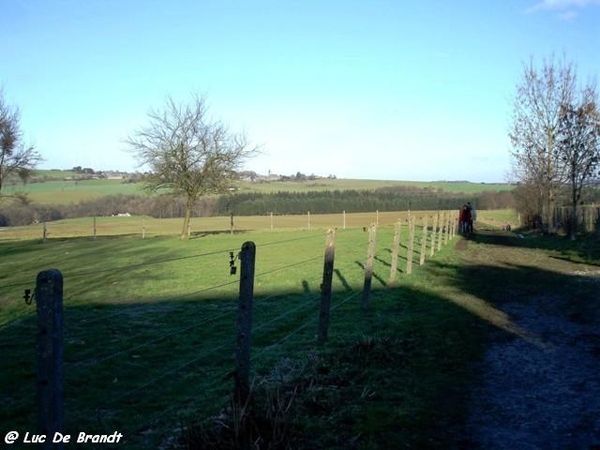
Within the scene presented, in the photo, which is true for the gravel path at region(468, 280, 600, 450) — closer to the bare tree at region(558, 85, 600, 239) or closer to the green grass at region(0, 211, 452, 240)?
the bare tree at region(558, 85, 600, 239)

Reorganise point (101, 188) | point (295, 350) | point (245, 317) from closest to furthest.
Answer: point (245, 317), point (295, 350), point (101, 188)

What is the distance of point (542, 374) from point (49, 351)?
204 inches

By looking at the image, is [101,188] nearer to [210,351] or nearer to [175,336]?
[175,336]

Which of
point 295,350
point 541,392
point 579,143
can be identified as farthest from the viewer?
point 579,143

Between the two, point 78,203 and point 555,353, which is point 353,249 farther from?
point 78,203

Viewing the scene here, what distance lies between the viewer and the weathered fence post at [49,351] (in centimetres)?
306

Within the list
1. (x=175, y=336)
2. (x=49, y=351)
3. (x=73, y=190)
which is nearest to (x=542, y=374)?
(x=49, y=351)

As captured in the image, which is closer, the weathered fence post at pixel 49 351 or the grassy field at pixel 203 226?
the weathered fence post at pixel 49 351

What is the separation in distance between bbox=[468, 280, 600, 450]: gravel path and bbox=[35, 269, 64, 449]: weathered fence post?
10.2 ft

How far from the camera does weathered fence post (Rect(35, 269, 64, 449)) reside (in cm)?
306

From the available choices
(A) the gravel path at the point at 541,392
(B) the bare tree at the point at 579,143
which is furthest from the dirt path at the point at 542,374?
(B) the bare tree at the point at 579,143

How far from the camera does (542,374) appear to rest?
20.1 ft

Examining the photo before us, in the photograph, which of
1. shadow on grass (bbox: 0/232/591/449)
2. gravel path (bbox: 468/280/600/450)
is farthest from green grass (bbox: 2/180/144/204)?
gravel path (bbox: 468/280/600/450)

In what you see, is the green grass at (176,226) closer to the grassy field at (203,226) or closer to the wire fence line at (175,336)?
the grassy field at (203,226)
